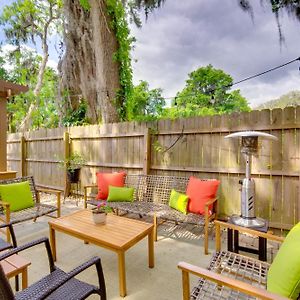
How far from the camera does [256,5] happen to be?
4480 mm

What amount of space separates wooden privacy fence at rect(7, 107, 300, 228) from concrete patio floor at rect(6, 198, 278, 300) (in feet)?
2.92

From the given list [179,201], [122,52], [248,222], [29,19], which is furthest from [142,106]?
[29,19]

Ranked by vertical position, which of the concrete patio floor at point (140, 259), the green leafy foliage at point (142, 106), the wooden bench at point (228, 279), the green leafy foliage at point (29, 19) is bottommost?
the concrete patio floor at point (140, 259)

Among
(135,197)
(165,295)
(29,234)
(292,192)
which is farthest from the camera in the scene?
(135,197)

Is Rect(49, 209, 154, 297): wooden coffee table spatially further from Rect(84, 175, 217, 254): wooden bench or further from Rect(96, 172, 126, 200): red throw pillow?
Rect(96, 172, 126, 200): red throw pillow

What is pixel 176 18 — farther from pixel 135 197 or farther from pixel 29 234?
pixel 29 234

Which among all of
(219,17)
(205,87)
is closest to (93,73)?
(219,17)

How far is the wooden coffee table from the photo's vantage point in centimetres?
206

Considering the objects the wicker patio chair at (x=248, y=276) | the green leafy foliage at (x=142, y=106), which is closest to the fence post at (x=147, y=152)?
the green leafy foliage at (x=142, y=106)

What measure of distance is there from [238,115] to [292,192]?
1267 millimetres

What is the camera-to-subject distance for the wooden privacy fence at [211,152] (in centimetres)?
309

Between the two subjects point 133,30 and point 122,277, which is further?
point 133,30

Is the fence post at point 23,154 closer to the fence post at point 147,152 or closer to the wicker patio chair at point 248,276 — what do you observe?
the fence post at point 147,152

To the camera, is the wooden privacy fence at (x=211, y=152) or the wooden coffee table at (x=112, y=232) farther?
the wooden privacy fence at (x=211, y=152)
